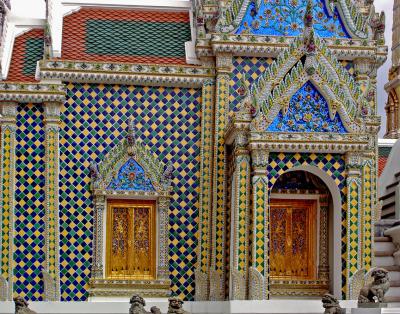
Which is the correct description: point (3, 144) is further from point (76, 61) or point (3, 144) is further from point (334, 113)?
point (334, 113)

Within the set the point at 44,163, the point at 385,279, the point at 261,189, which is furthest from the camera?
the point at 44,163

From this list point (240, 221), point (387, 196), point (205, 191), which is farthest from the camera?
point (387, 196)

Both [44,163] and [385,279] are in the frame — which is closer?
[385,279]

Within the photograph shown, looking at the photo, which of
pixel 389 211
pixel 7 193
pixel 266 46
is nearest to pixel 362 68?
pixel 266 46

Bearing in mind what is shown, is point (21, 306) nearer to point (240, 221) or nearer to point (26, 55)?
point (240, 221)

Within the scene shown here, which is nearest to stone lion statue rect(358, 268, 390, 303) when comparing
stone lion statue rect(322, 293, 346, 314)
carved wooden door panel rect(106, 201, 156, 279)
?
stone lion statue rect(322, 293, 346, 314)

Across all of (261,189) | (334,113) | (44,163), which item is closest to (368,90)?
(334,113)

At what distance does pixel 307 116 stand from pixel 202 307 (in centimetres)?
457

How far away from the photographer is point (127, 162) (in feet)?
80.4

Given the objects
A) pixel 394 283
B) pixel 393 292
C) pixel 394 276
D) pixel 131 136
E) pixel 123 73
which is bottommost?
pixel 393 292

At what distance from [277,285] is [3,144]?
647cm

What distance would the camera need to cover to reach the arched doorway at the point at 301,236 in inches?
950

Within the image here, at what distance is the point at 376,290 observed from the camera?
21.1m

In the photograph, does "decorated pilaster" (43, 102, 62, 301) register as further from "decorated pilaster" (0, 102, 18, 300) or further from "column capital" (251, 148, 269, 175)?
"column capital" (251, 148, 269, 175)
